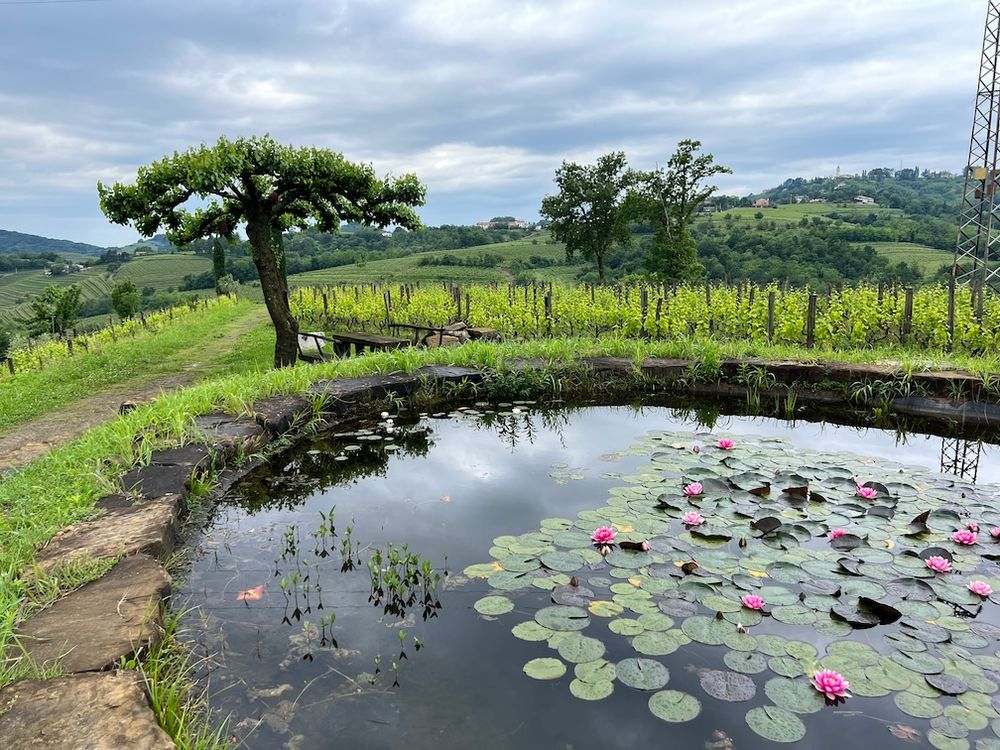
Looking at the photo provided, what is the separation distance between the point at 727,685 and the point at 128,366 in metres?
11.2

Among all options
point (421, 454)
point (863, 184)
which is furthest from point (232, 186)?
point (863, 184)

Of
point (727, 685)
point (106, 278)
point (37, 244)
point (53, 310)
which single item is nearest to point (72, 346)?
point (727, 685)

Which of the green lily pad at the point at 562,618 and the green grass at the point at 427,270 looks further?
the green grass at the point at 427,270

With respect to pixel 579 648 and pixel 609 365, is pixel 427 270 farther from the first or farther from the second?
pixel 579 648

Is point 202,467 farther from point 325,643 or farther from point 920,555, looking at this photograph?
point 920,555

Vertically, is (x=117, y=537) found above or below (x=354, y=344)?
above

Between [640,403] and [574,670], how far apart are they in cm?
428

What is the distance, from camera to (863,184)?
72.2 meters

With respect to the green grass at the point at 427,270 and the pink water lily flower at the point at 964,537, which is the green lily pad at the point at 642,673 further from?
the green grass at the point at 427,270

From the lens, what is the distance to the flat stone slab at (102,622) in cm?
191

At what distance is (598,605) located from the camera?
2.53 m

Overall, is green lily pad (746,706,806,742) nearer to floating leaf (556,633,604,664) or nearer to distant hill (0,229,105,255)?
floating leaf (556,633,604,664)

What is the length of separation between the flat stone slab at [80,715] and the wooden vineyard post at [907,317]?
32.0 ft

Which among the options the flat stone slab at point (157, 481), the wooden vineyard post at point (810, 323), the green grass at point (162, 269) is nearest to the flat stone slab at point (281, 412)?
the flat stone slab at point (157, 481)
